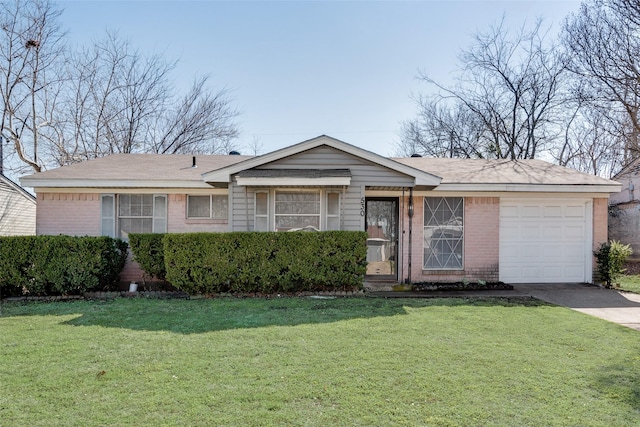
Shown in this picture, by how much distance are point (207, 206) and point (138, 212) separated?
1803mm

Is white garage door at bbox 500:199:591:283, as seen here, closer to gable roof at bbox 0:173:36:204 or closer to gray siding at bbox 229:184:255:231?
gray siding at bbox 229:184:255:231

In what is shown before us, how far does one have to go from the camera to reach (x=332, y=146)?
9.27m

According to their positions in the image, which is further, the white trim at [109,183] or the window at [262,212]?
the white trim at [109,183]

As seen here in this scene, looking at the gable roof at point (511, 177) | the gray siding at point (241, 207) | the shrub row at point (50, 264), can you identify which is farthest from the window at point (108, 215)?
the gable roof at point (511, 177)

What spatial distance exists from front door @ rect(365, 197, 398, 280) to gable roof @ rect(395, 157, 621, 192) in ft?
5.00

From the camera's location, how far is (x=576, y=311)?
7312mm

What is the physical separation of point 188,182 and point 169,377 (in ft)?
22.6

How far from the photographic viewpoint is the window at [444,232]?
10516 millimetres

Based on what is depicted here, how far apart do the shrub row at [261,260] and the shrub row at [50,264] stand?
5.46 feet

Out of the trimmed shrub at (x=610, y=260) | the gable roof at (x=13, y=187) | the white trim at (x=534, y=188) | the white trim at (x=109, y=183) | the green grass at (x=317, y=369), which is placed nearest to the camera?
the green grass at (x=317, y=369)

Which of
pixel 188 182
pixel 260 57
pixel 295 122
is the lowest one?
pixel 188 182

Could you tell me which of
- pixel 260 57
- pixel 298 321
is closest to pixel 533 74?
pixel 260 57

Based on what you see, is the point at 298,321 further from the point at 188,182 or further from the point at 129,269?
the point at 129,269

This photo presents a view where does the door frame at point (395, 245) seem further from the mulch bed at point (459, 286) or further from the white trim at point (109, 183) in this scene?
the white trim at point (109, 183)
